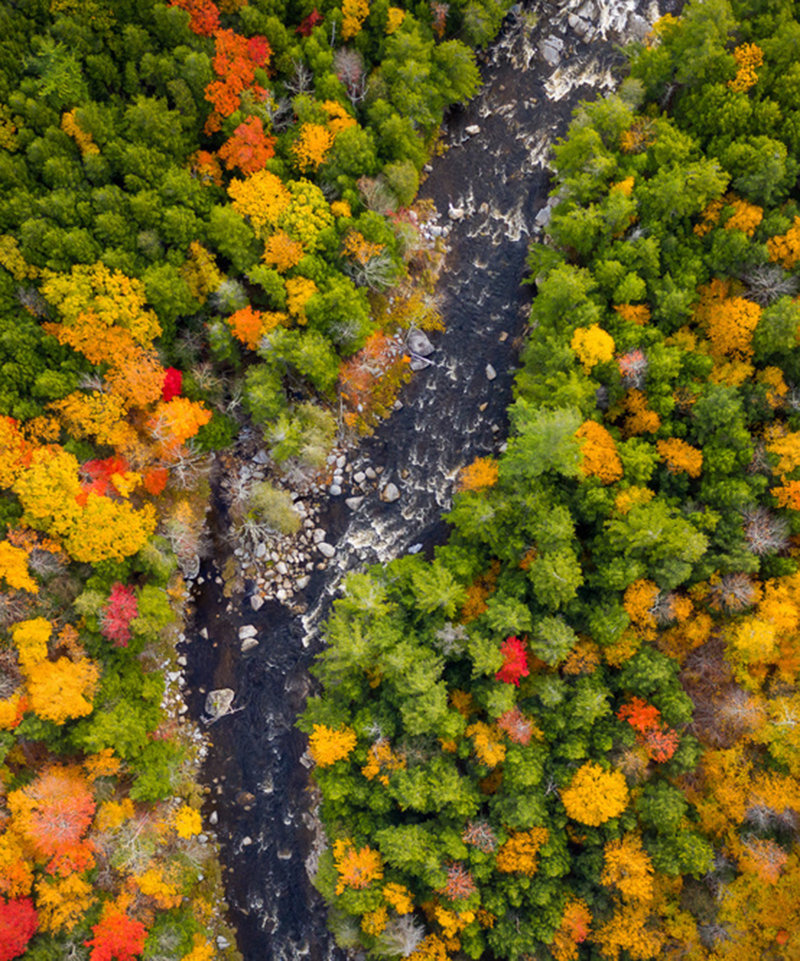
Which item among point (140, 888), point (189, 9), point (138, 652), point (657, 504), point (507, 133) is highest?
point (507, 133)

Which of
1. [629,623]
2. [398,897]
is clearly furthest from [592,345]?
[398,897]

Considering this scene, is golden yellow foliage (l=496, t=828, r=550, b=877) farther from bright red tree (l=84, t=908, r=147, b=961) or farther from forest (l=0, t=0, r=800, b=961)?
bright red tree (l=84, t=908, r=147, b=961)

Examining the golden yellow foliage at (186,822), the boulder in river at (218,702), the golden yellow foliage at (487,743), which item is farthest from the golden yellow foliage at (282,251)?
the golden yellow foliage at (186,822)

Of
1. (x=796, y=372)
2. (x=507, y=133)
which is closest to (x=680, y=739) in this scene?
(x=796, y=372)

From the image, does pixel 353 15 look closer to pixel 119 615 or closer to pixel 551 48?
pixel 551 48

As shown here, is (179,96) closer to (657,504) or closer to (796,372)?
(657,504)

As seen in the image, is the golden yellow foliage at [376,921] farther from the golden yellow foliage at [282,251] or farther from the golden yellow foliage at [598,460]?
the golden yellow foliage at [282,251]

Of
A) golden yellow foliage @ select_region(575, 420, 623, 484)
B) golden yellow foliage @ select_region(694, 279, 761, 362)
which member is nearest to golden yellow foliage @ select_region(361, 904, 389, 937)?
golden yellow foliage @ select_region(575, 420, 623, 484)
